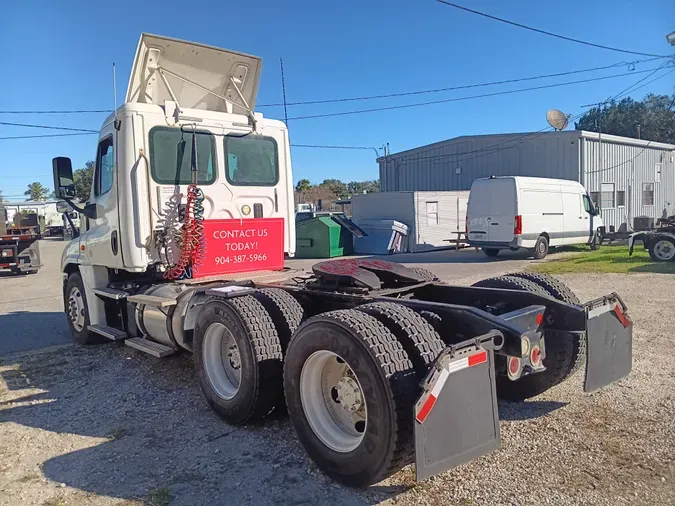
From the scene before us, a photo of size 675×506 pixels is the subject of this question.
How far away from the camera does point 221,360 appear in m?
4.89

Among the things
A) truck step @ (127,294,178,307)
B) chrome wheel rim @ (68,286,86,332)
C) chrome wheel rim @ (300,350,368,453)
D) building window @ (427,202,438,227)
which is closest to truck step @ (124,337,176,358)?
truck step @ (127,294,178,307)

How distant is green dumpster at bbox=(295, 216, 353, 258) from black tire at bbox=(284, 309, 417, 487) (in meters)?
17.2

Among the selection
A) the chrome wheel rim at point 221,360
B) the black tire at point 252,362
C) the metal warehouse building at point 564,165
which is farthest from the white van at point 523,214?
the black tire at point 252,362

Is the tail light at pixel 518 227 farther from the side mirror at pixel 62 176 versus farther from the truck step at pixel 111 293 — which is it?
the side mirror at pixel 62 176

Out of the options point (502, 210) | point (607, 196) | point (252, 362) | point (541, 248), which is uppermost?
point (607, 196)

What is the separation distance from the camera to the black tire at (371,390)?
300 centimetres

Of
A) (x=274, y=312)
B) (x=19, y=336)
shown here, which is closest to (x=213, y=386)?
(x=274, y=312)

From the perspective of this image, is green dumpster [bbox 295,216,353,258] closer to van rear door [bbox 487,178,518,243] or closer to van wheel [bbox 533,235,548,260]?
van rear door [bbox 487,178,518,243]

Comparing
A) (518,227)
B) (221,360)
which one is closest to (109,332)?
(221,360)

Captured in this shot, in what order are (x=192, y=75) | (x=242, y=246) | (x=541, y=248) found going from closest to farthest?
(x=242, y=246), (x=192, y=75), (x=541, y=248)

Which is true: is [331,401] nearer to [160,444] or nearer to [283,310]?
[283,310]

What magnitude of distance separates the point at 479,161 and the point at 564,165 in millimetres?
3852

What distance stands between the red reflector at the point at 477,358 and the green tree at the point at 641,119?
64.0 m

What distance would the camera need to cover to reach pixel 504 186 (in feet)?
56.3
